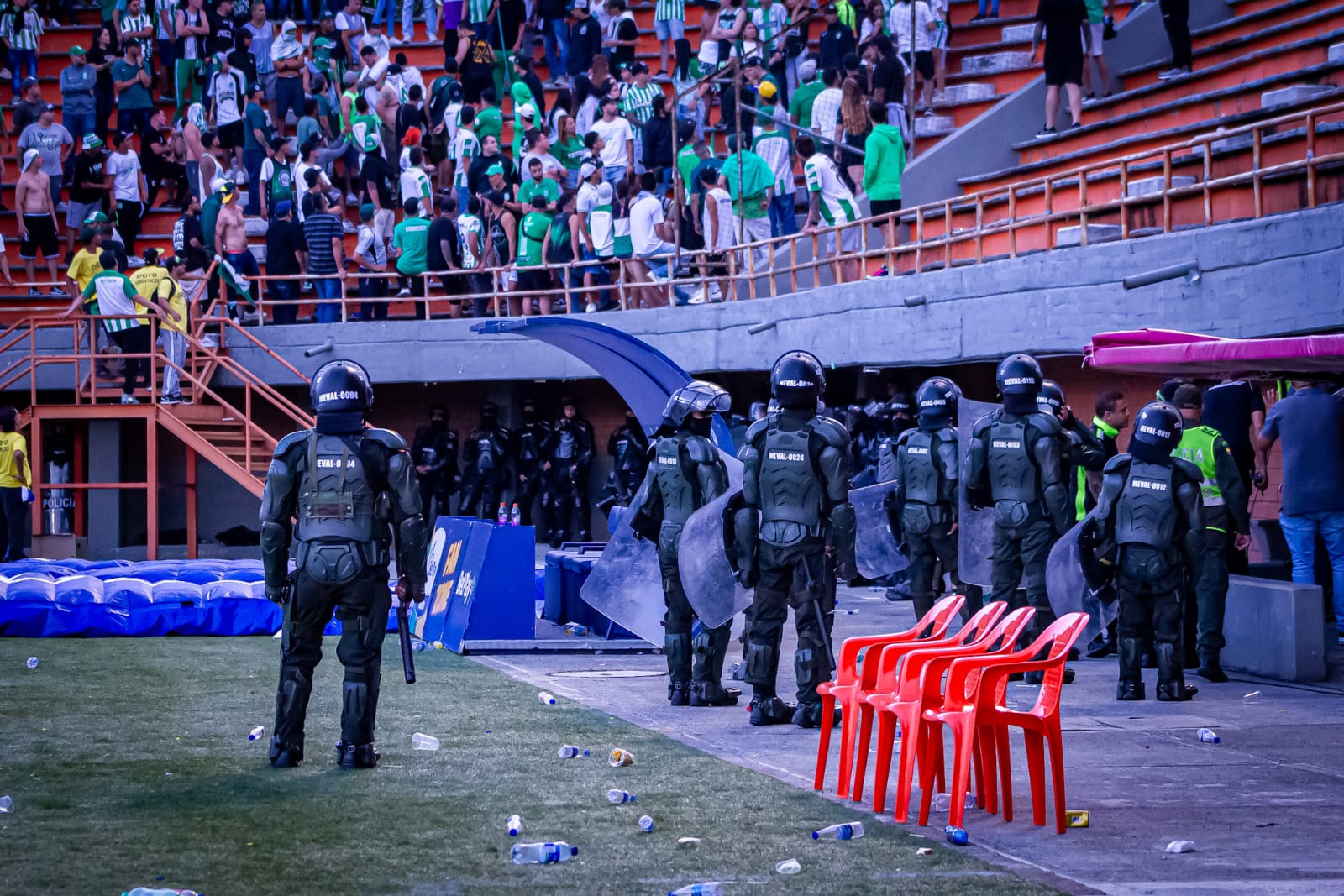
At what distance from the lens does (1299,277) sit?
1343 cm

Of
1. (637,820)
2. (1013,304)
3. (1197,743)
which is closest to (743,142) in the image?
(1013,304)

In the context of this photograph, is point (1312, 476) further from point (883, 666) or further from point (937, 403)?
point (883, 666)

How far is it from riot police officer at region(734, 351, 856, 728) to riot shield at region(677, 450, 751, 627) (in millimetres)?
367

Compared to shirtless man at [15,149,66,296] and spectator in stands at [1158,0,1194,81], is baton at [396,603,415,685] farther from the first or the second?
shirtless man at [15,149,66,296]

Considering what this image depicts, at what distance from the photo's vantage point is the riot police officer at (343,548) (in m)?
8.61

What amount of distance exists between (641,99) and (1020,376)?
1376 cm

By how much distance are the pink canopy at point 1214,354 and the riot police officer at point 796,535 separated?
8.94ft

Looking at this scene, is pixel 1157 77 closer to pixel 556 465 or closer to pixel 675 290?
pixel 675 290

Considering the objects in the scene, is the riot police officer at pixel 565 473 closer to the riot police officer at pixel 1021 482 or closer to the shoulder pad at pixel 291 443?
the riot police officer at pixel 1021 482

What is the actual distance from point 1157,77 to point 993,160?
7.01 ft

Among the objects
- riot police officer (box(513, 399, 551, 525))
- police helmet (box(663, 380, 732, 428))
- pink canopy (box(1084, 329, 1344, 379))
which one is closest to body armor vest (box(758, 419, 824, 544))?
police helmet (box(663, 380, 732, 428))

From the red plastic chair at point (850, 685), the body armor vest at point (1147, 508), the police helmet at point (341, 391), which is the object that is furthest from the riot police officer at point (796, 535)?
the police helmet at point (341, 391)

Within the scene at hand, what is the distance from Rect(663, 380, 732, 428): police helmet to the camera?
11172mm

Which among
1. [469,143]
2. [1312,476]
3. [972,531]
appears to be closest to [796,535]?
[972,531]
